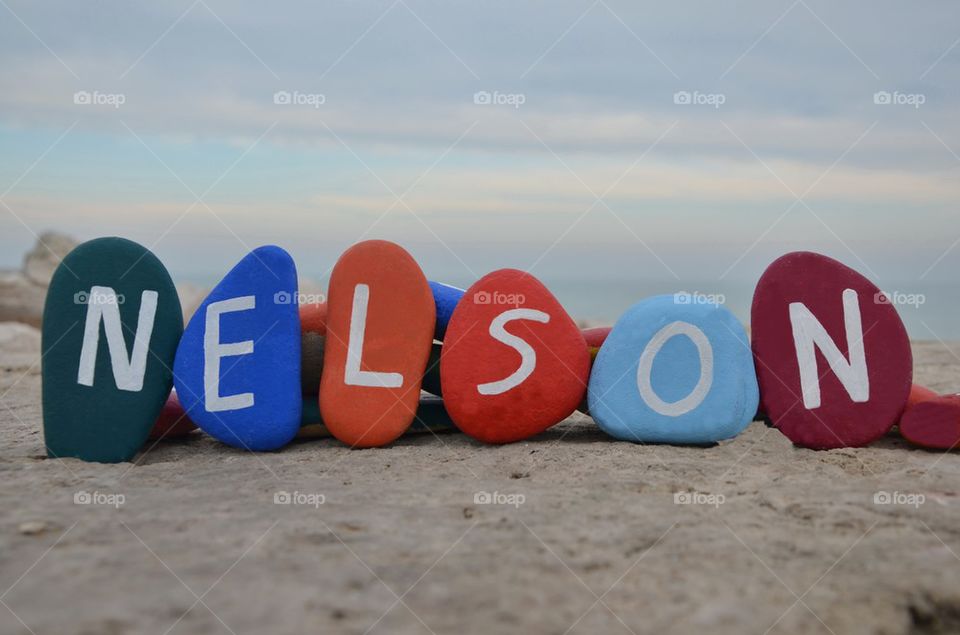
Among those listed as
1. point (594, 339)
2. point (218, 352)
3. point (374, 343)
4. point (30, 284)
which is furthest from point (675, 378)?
point (30, 284)

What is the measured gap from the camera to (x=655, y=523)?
2828 mm

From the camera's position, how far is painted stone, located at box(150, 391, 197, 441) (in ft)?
15.3

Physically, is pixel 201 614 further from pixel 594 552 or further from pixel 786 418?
pixel 786 418

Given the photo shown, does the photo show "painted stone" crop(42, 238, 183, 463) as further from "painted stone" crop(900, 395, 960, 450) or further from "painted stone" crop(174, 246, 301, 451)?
"painted stone" crop(900, 395, 960, 450)

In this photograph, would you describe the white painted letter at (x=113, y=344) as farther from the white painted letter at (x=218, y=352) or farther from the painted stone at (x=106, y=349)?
the white painted letter at (x=218, y=352)

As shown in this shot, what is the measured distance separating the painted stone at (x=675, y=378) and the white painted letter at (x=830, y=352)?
10.3 inches

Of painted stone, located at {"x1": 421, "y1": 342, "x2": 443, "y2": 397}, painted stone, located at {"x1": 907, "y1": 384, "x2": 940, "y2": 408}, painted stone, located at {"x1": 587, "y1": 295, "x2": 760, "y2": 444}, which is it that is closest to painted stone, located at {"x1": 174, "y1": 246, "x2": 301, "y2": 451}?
painted stone, located at {"x1": 421, "y1": 342, "x2": 443, "y2": 397}

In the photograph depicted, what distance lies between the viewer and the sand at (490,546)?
85.8 inches

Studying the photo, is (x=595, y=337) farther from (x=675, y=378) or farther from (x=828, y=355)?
(x=828, y=355)

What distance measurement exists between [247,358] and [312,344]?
450 mm

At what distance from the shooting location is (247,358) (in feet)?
14.3

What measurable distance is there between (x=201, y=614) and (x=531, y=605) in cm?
84

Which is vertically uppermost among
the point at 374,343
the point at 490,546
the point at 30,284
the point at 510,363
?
the point at 30,284

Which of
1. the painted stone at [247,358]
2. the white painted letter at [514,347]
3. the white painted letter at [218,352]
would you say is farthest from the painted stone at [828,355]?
the white painted letter at [218,352]
